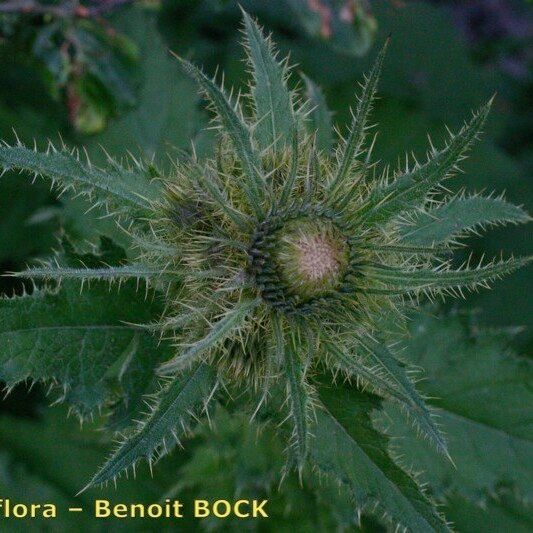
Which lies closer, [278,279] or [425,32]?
[278,279]

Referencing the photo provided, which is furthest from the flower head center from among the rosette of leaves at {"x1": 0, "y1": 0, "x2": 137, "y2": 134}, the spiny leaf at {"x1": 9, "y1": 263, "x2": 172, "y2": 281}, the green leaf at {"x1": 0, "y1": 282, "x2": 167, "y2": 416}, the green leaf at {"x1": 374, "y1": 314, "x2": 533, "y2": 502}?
the rosette of leaves at {"x1": 0, "y1": 0, "x2": 137, "y2": 134}

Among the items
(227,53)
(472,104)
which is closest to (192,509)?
(227,53)

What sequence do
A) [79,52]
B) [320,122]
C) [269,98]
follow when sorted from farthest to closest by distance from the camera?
1. [79,52]
2. [320,122]
3. [269,98]

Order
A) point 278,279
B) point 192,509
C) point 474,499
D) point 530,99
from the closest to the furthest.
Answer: point 278,279 < point 474,499 < point 192,509 < point 530,99

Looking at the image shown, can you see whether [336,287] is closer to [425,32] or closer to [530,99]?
[425,32]

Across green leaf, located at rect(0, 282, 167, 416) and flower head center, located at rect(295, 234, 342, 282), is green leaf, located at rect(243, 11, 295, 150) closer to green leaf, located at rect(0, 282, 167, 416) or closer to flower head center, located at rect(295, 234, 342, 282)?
flower head center, located at rect(295, 234, 342, 282)

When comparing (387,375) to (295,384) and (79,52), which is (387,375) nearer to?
(295,384)

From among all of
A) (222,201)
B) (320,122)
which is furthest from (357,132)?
(320,122)
